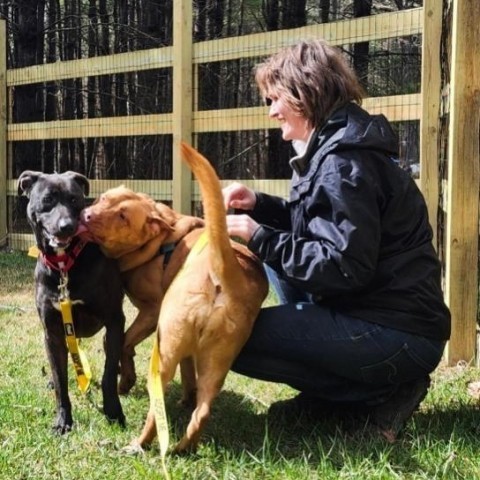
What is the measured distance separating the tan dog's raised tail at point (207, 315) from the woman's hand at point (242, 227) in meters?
0.11

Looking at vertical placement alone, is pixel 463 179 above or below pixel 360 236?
above

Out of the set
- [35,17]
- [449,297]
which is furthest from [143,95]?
[449,297]

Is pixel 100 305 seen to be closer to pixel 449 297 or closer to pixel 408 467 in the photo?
pixel 408 467

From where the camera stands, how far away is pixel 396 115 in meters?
4.80

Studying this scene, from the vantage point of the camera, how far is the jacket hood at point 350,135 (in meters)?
2.45

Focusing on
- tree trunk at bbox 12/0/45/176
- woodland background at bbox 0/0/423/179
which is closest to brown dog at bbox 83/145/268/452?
tree trunk at bbox 12/0/45/176

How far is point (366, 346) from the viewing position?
254cm

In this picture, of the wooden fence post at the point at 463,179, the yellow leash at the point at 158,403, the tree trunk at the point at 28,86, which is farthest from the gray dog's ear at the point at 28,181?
the tree trunk at the point at 28,86

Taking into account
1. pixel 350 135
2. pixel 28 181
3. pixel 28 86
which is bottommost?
pixel 28 181

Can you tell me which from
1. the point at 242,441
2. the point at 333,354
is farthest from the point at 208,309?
the point at 242,441

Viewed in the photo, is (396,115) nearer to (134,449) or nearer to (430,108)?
(430,108)

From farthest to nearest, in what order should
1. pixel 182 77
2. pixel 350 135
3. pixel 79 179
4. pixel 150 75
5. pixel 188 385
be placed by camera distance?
pixel 150 75, pixel 182 77, pixel 79 179, pixel 188 385, pixel 350 135

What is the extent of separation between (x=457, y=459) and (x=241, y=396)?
119 cm

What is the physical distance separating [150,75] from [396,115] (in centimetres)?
1093
